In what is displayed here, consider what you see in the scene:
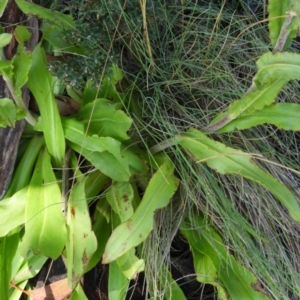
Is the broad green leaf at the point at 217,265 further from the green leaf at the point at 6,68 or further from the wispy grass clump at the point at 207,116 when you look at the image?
the green leaf at the point at 6,68

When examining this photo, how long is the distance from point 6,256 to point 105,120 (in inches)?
16.4

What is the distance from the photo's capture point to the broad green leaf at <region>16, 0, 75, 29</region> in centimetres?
110

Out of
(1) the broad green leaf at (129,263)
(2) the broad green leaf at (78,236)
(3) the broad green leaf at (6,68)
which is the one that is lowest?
(1) the broad green leaf at (129,263)

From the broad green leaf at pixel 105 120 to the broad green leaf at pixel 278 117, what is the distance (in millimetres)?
271

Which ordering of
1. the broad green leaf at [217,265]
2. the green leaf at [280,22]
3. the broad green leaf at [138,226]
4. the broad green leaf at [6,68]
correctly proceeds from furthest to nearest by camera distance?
the broad green leaf at [217,265] < the broad green leaf at [138,226] < the broad green leaf at [6,68] < the green leaf at [280,22]

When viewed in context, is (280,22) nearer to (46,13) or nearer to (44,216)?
(46,13)

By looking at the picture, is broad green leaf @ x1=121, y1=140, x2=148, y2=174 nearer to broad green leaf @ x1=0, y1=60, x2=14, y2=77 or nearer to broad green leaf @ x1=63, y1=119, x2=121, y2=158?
broad green leaf @ x1=63, y1=119, x2=121, y2=158

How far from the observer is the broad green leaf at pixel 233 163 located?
101cm

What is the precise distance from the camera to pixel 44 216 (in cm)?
112

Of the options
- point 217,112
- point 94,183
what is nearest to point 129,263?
point 94,183

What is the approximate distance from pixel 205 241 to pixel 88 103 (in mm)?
466

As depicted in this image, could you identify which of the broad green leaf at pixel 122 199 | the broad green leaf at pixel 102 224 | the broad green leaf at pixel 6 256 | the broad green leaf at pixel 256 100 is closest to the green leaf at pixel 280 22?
the broad green leaf at pixel 256 100

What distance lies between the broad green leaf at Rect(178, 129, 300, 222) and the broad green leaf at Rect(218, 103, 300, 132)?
0.23 feet

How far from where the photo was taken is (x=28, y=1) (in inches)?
45.3
